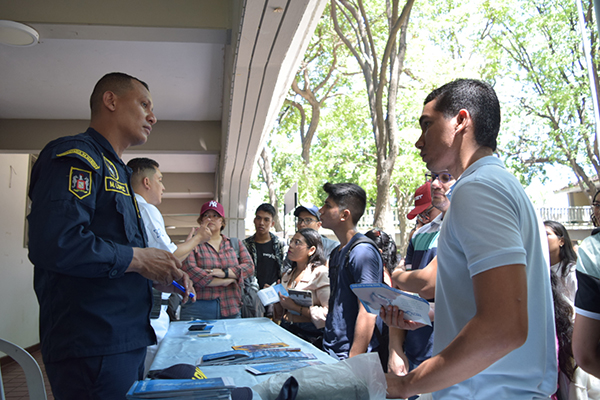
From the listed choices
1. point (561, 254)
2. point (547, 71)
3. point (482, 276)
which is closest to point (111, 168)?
point (482, 276)

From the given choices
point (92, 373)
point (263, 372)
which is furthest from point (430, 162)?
point (92, 373)

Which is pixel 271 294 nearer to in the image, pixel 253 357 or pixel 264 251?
pixel 253 357

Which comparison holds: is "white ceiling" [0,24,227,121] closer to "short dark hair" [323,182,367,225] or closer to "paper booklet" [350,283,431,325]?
"short dark hair" [323,182,367,225]

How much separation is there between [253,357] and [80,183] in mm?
1226

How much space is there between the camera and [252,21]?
9.89 ft

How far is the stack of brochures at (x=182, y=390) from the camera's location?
1.35m

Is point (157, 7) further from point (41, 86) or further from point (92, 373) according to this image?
point (92, 373)

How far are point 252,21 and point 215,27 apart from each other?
0.98 m

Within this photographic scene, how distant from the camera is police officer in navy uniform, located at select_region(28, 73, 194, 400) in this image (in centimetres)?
158

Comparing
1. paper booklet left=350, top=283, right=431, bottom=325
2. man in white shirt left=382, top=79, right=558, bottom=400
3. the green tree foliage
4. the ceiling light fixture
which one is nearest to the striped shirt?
the ceiling light fixture

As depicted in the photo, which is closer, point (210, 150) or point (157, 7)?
point (157, 7)

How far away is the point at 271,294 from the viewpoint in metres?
3.94

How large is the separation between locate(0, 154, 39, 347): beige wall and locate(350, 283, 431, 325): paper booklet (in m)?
6.23

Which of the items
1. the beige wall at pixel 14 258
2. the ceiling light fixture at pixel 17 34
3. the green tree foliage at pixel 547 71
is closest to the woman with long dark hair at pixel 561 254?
the ceiling light fixture at pixel 17 34
